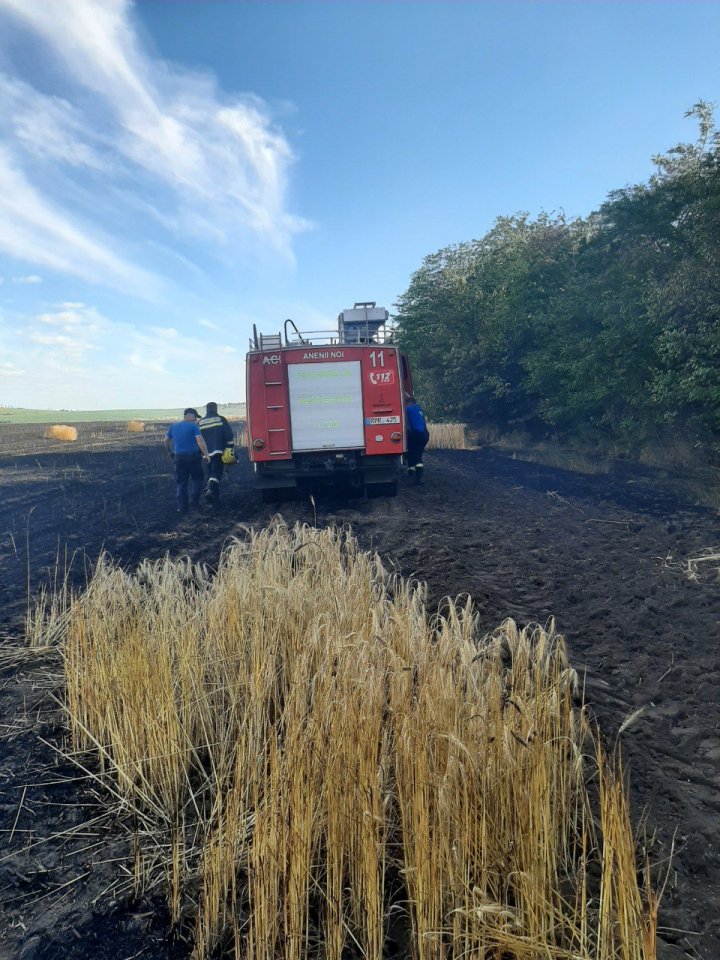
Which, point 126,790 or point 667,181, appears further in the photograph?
point 667,181

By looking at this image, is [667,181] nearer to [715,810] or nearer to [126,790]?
[715,810]

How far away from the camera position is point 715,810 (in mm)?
2764

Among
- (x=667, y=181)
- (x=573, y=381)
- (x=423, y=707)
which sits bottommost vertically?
(x=423, y=707)

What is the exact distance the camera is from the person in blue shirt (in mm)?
11562

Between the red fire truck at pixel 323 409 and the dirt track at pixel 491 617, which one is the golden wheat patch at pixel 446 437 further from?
the red fire truck at pixel 323 409

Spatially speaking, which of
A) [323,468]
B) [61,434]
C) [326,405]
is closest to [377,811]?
[323,468]

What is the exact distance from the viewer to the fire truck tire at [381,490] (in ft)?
38.2

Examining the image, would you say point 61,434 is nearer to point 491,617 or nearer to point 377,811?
point 491,617

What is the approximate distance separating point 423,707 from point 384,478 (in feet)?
29.3

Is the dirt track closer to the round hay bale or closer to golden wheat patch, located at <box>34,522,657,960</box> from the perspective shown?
golden wheat patch, located at <box>34,522,657,960</box>

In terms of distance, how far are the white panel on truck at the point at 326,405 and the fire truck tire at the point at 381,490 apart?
1138 mm

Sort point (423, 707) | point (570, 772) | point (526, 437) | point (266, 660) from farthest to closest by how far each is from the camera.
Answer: point (526, 437)
point (266, 660)
point (570, 772)
point (423, 707)

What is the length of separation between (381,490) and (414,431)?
1308 millimetres

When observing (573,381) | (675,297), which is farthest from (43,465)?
(675,297)
